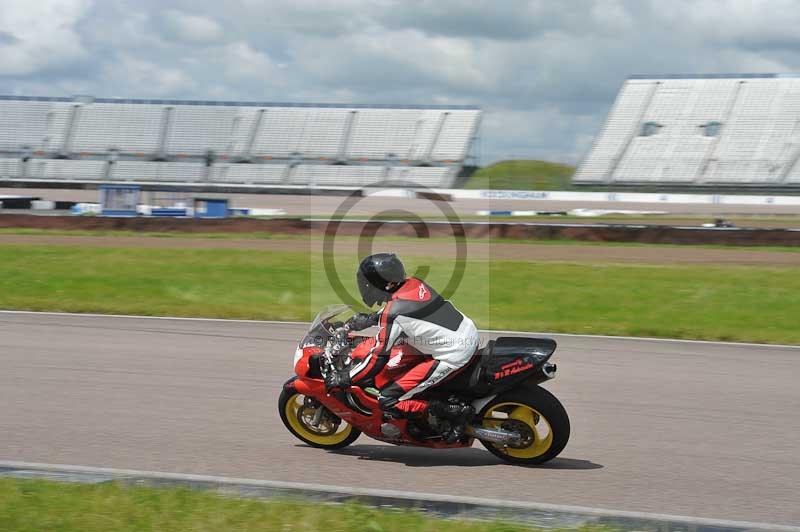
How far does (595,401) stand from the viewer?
8.54 meters

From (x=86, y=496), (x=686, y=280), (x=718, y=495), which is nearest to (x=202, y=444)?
(x=86, y=496)

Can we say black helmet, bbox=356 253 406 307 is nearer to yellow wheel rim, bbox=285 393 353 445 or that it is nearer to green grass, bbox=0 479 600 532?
yellow wheel rim, bbox=285 393 353 445

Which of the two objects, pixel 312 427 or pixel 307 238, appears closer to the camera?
pixel 312 427

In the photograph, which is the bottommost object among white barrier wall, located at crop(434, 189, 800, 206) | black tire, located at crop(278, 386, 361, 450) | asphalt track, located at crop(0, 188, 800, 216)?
black tire, located at crop(278, 386, 361, 450)

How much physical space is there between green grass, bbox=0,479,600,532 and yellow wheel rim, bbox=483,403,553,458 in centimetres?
153

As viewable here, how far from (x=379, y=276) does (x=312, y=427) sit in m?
1.35

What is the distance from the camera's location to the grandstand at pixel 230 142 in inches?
2393

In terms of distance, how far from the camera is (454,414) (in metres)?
6.25

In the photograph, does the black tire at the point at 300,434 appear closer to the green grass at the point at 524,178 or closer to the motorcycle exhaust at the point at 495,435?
the motorcycle exhaust at the point at 495,435

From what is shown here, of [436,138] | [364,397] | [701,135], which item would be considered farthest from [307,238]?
[701,135]

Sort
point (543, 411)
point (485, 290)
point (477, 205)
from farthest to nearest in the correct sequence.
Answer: point (477, 205)
point (485, 290)
point (543, 411)

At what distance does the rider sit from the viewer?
242 inches

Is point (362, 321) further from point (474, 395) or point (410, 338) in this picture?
point (474, 395)

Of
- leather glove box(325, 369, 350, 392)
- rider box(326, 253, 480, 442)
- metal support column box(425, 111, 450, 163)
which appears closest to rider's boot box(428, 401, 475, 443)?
rider box(326, 253, 480, 442)
